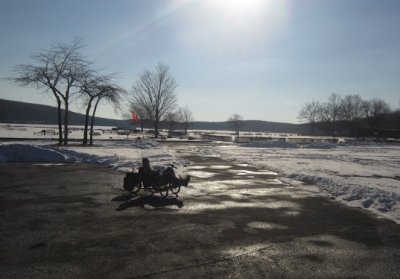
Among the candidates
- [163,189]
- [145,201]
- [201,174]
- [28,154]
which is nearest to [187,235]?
[145,201]

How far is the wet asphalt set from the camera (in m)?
6.07

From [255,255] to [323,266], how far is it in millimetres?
1083

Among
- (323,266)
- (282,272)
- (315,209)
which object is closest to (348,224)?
(315,209)

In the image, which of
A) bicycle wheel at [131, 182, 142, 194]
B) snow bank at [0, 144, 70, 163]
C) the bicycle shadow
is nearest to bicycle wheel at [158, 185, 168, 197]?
the bicycle shadow

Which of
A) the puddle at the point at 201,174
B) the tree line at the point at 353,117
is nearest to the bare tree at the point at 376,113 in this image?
the tree line at the point at 353,117

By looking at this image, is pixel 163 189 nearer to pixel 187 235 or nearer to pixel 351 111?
pixel 187 235

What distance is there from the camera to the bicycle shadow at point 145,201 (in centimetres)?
1070

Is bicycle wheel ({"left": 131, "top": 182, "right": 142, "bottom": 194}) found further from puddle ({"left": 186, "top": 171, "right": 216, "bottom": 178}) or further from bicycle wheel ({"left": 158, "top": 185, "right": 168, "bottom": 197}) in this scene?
puddle ({"left": 186, "top": 171, "right": 216, "bottom": 178})

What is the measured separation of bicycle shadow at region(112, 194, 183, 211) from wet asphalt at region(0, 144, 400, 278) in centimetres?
3

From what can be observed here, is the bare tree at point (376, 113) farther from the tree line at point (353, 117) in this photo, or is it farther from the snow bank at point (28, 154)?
the snow bank at point (28, 154)

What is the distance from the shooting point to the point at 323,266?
636 cm

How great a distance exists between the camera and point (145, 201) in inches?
447

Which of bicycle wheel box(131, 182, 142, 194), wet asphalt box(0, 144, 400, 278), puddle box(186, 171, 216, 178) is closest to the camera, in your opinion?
wet asphalt box(0, 144, 400, 278)

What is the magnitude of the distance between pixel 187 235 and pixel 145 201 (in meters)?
3.68
